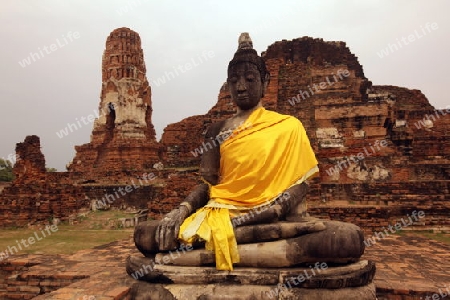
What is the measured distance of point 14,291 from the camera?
4.57 metres

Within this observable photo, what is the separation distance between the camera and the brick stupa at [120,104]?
23.3 meters

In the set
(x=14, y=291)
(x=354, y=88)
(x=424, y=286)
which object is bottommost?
(x=424, y=286)

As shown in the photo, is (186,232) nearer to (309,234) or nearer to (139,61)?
(309,234)

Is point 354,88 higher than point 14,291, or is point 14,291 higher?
point 354,88

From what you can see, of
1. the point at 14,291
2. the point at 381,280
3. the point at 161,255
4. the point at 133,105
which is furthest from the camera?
the point at 133,105

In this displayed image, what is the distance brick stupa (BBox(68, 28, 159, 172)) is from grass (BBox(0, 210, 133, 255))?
9.58 metres

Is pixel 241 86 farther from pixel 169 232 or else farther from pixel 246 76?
pixel 169 232

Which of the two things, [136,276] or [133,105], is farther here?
[133,105]

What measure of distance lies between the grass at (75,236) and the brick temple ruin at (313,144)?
2.79ft

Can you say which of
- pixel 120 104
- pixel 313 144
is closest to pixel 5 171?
pixel 120 104

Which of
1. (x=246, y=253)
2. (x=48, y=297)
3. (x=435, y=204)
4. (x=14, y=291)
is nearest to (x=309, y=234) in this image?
(x=246, y=253)

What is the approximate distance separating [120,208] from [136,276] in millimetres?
13135

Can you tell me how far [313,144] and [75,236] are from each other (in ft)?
23.9

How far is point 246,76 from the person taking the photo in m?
4.34
